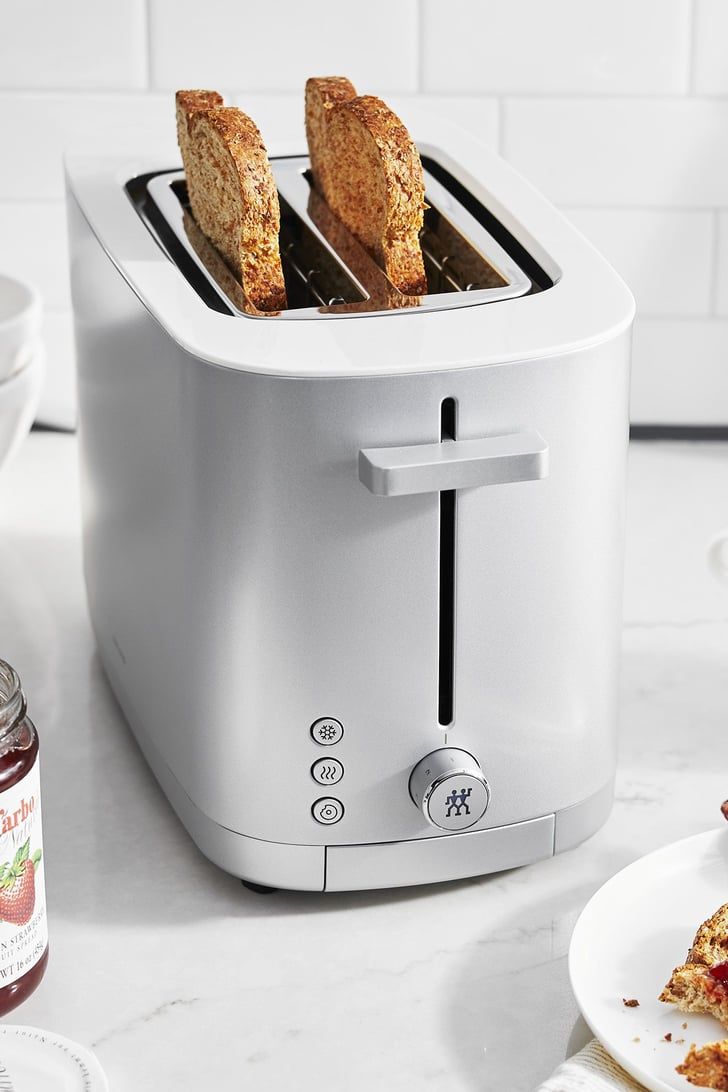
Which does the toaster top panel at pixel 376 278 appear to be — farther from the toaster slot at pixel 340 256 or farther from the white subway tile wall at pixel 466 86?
the white subway tile wall at pixel 466 86

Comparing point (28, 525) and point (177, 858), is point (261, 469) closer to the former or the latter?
point (177, 858)

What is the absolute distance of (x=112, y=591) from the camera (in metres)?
0.88

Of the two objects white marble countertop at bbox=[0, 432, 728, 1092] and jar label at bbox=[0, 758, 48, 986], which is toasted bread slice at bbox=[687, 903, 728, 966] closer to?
white marble countertop at bbox=[0, 432, 728, 1092]

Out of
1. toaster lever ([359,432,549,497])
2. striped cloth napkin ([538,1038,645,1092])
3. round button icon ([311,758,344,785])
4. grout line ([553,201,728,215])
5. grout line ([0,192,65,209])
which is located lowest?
striped cloth napkin ([538,1038,645,1092])

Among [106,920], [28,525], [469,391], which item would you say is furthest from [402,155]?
[28,525]

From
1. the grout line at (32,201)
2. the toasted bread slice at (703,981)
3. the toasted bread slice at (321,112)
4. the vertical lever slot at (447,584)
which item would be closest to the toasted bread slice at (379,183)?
the toasted bread slice at (321,112)

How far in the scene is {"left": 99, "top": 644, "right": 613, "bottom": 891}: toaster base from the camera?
731mm

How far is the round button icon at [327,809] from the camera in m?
0.72

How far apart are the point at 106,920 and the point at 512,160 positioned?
0.72 metres

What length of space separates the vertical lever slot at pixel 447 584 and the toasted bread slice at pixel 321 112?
0.24 meters

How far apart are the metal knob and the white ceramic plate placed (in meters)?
0.07

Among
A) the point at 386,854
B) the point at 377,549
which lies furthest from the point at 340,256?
the point at 386,854

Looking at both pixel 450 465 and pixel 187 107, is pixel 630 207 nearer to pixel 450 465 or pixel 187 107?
pixel 187 107

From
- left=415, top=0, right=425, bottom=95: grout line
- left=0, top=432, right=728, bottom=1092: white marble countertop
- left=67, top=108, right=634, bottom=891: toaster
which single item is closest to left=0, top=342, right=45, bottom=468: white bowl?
left=0, top=432, right=728, bottom=1092: white marble countertop
